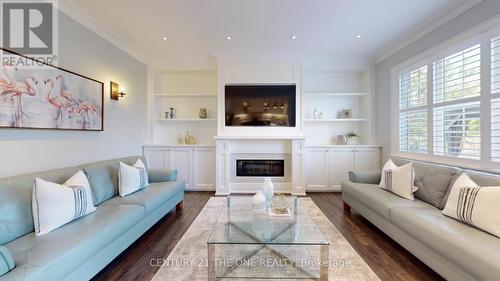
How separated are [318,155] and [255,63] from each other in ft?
7.48

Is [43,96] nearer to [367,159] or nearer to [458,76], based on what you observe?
[458,76]

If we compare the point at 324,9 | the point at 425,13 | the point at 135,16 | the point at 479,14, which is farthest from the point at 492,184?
the point at 135,16

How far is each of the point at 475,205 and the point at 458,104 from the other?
1.55m

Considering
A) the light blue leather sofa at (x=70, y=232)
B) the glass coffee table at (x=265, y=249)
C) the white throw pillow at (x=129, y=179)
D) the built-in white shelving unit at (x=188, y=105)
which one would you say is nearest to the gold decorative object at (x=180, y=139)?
the built-in white shelving unit at (x=188, y=105)

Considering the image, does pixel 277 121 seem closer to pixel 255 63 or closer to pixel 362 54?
pixel 255 63

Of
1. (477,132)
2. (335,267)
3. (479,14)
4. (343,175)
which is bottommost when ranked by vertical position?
(335,267)

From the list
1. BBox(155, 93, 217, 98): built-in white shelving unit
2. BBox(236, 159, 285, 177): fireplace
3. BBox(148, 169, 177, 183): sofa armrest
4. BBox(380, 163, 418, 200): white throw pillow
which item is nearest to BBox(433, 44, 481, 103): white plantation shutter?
BBox(380, 163, 418, 200): white throw pillow

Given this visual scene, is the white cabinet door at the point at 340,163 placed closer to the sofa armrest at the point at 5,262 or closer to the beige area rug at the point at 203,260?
the beige area rug at the point at 203,260

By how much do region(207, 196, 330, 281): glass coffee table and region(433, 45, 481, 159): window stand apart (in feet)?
7.17

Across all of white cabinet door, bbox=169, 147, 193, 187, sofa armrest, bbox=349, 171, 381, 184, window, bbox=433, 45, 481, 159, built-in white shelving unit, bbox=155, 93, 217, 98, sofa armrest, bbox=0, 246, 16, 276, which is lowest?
sofa armrest, bbox=0, 246, 16, 276

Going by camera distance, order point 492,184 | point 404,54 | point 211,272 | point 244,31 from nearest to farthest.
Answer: point 211,272, point 492,184, point 244,31, point 404,54

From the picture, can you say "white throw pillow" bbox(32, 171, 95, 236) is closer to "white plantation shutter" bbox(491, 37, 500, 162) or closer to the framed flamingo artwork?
the framed flamingo artwork

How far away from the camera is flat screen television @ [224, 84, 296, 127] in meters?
4.66

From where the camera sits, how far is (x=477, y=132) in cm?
261
